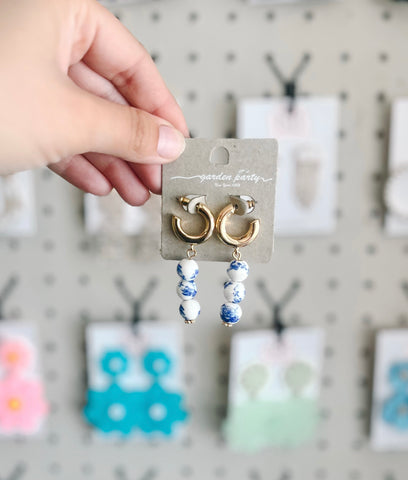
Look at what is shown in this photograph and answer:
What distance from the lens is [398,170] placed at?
797mm

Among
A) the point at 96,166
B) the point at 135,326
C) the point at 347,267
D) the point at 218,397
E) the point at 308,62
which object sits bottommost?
the point at 218,397

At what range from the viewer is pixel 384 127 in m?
0.80

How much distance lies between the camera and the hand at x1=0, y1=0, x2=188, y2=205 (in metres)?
0.40

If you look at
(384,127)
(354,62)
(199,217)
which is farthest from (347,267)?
(199,217)

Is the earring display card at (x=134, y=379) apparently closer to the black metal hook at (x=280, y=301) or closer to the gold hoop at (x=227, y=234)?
the black metal hook at (x=280, y=301)

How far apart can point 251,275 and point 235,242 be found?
1.27ft

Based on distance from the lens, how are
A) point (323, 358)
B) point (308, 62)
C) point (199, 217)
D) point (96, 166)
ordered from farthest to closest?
point (323, 358), point (308, 62), point (96, 166), point (199, 217)

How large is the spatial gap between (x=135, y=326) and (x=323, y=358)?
372mm

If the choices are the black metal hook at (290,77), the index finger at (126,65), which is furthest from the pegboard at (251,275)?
the index finger at (126,65)

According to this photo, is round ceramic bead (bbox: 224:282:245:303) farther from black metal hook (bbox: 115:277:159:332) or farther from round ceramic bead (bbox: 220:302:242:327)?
black metal hook (bbox: 115:277:159:332)

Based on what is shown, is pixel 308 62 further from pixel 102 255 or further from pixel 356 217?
pixel 102 255

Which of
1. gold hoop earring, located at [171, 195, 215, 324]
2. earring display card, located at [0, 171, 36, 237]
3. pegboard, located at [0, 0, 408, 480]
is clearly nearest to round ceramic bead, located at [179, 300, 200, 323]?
gold hoop earring, located at [171, 195, 215, 324]

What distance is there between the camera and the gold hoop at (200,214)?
470 millimetres

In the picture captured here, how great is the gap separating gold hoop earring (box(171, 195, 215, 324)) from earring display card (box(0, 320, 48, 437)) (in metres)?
0.53
